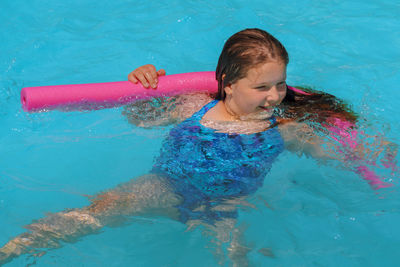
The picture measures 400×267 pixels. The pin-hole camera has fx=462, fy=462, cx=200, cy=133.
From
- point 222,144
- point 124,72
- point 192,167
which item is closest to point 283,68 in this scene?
point 222,144

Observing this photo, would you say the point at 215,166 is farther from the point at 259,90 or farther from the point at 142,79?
the point at 142,79

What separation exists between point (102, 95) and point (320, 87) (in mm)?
2155

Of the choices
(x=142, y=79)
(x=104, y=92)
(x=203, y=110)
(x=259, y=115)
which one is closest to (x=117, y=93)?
(x=104, y=92)

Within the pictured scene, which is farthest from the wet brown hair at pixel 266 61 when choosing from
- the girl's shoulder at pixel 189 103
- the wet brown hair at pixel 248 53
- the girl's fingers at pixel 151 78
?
the girl's fingers at pixel 151 78

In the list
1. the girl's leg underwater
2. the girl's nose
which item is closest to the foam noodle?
the girl's leg underwater

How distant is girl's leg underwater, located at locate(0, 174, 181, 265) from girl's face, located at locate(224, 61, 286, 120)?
722 mm

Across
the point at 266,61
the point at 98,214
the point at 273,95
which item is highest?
the point at 266,61

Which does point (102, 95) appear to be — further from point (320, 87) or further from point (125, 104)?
point (320, 87)

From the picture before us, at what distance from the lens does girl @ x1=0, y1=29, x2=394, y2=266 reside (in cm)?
279

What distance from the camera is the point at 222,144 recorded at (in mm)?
3041

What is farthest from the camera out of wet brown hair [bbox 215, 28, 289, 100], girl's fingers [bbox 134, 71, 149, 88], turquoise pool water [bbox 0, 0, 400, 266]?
girl's fingers [bbox 134, 71, 149, 88]

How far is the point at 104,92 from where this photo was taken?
3.38 m

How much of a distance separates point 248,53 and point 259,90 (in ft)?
0.76

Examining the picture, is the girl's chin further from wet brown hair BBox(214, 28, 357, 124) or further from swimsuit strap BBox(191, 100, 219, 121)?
swimsuit strap BBox(191, 100, 219, 121)
